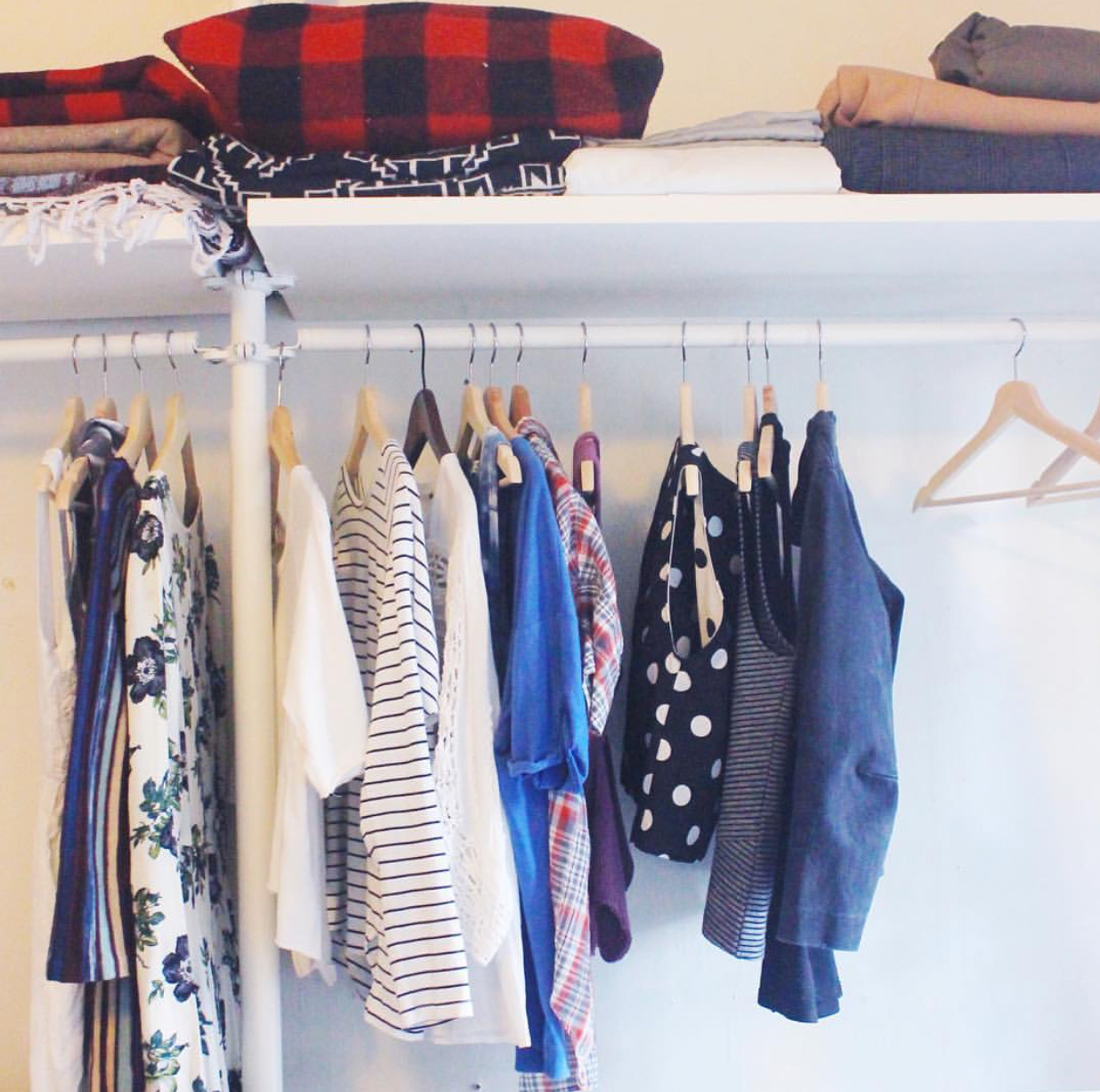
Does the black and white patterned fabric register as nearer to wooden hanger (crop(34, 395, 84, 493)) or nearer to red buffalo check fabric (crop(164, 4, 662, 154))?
red buffalo check fabric (crop(164, 4, 662, 154))

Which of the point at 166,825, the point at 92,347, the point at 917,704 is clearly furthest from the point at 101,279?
the point at 917,704

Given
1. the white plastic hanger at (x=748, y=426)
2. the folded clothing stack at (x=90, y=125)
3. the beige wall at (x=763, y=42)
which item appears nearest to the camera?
the folded clothing stack at (x=90, y=125)

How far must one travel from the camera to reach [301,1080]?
1.24m

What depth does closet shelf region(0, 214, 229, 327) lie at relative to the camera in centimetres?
92

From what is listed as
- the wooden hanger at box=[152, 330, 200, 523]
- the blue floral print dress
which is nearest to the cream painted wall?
the wooden hanger at box=[152, 330, 200, 523]

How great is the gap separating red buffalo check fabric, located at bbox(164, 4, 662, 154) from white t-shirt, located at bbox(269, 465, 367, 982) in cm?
33

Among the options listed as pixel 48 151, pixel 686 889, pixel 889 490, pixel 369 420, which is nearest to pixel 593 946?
pixel 686 889

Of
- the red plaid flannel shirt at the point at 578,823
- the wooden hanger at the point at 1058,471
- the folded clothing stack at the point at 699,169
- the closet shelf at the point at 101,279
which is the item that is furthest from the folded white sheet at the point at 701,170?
the wooden hanger at the point at 1058,471

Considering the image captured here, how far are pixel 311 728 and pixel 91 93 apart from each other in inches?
25.6

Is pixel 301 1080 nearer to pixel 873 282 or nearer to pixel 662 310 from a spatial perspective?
pixel 662 310

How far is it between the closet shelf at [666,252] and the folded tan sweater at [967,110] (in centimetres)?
9

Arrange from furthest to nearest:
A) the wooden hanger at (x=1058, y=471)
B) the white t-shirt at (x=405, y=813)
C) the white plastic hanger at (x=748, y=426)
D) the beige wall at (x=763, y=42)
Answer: the beige wall at (x=763, y=42)
the wooden hanger at (x=1058, y=471)
the white plastic hanger at (x=748, y=426)
the white t-shirt at (x=405, y=813)

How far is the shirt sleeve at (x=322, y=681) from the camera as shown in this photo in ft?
2.90

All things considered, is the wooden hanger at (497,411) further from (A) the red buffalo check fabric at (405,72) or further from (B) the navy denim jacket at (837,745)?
(B) the navy denim jacket at (837,745)
